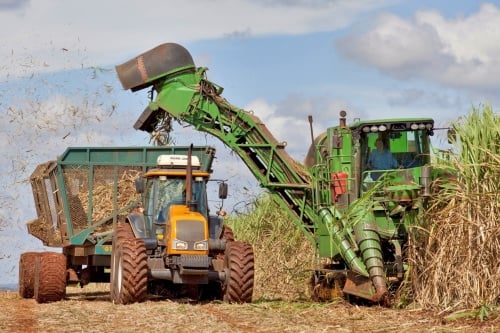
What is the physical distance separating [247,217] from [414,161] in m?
7.43

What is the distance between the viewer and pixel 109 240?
16.7 m

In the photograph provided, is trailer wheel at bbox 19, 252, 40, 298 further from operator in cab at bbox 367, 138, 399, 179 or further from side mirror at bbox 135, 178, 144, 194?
operator in cab at bbox 367, 138, 399, 179

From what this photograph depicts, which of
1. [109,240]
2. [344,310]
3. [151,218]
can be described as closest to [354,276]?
[344,310]

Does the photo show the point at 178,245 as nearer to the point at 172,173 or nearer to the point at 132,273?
the point at 132,273

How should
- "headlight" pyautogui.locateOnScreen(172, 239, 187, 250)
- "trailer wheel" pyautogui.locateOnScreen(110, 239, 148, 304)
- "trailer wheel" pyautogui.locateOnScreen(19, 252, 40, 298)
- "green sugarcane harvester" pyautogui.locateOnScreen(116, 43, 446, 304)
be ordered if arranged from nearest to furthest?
1. "green sugarcane harvester" pyautogui.locateOnScreen(116, 43, 446, 304)
2. "trailer wheel" pyautogui.locateOnScreen(110, 239, 148, 304)
3. "headlight" pyautogui.locateOnScreen(172, 239, 187, 250)
4. "trailer wheel" pyautogui.locateOnScreen(19, 252, 40, 298)

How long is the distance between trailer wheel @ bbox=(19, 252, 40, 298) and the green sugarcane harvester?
3.26 meters

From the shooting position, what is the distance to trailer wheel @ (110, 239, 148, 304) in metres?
14.4

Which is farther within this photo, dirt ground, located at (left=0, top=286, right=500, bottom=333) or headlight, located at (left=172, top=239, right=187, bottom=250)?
headlight, located at (left=172, top=239, right=187, bottom=250)

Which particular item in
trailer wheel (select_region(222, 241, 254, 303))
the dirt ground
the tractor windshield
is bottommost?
the dirt ground

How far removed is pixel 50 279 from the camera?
632 inches

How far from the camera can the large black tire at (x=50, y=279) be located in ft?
52.5

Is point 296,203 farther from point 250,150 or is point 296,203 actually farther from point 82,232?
point 82,232

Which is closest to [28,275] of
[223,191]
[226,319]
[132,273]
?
[132,273]

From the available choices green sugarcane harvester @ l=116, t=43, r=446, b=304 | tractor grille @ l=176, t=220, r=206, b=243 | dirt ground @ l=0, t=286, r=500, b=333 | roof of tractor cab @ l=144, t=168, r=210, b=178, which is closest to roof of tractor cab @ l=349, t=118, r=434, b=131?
green sugarcane harvester @ l=116, t=43, r=446, b=304
